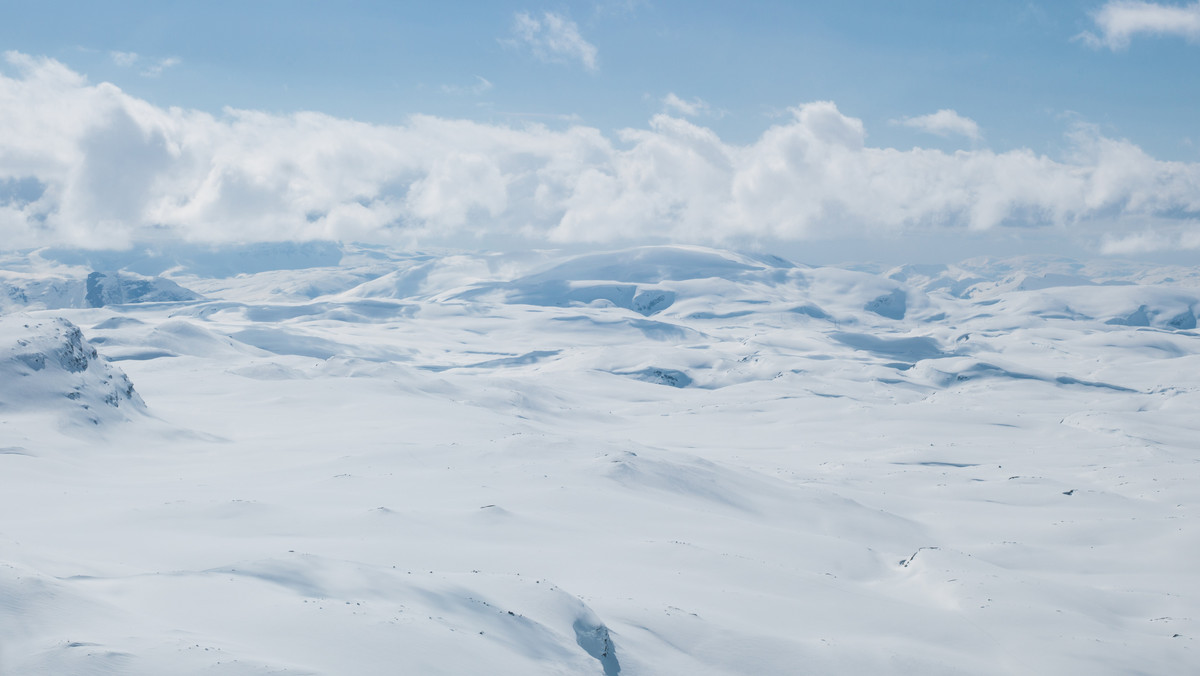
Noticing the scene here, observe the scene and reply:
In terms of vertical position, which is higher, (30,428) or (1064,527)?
(30,428)

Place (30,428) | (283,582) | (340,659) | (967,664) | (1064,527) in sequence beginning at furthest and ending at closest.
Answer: (1064,527)
(30,428)
(967,664)
(283,582)
(340,659)

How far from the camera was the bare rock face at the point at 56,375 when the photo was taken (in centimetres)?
5553

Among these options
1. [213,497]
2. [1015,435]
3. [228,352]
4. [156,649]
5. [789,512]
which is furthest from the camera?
[228,352]

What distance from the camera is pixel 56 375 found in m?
58.8

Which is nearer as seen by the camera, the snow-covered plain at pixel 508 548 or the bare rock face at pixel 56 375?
the snow-covered plain at pixel 508 548

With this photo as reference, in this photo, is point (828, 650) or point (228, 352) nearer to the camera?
point (828, 650)

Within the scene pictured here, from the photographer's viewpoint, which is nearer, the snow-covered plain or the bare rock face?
the snow-covered plain

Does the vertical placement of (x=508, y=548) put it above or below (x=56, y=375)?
below

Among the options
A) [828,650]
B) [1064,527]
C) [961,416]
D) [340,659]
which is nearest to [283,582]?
[340,659]

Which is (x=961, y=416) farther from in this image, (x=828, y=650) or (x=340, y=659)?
(x=340, y=659)

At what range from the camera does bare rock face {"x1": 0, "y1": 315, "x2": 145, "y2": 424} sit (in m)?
55.5

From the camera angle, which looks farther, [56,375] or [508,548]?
[56,375]

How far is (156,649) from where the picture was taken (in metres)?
15.0

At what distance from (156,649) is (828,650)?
19.8m
